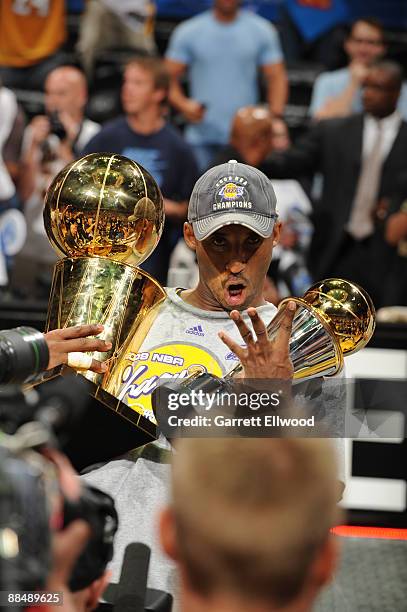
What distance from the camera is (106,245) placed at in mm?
3396

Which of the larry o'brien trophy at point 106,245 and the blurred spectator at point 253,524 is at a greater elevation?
the larry o'brien trophy at point 106,245

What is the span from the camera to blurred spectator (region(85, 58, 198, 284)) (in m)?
6.71

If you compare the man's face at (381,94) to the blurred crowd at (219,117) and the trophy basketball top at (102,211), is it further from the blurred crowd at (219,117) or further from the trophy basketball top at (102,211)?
the trophy basketball top at (102,211)

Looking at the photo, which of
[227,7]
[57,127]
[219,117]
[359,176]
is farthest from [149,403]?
[227,7]

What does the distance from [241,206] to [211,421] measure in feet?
2.59

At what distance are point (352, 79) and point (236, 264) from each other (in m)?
5.40

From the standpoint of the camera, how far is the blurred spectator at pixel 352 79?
330 inches

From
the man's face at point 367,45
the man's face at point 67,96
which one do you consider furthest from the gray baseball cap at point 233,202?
the man's face at point 367,45

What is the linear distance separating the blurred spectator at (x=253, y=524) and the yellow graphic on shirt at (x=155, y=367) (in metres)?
1.27

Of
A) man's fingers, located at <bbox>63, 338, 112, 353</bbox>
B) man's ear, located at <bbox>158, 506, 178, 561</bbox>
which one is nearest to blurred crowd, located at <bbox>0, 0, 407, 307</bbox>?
man's fingers, located at <bbox>63, 338, 112, 353</bbox>

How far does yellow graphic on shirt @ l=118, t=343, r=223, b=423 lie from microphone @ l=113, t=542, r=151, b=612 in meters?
0.37

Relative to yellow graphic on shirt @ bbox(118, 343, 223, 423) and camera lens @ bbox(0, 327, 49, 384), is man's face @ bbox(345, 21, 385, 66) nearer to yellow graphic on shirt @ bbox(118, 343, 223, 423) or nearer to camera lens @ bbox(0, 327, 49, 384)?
yellow graphic on shirt @ bbox(118, 343, 223, 423)

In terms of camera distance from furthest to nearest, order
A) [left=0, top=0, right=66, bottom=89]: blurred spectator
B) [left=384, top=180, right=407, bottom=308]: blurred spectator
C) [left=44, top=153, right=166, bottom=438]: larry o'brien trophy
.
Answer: [left=0, top=0, right=66, bottom=89]: blurred spectator < [left=384, top=180, right=407, bottom=308]: blurred spectator < [left=44, top=153, right=166, bottom=438]: larry o'brien trophy

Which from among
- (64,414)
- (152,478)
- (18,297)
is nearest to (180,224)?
(18,297)
